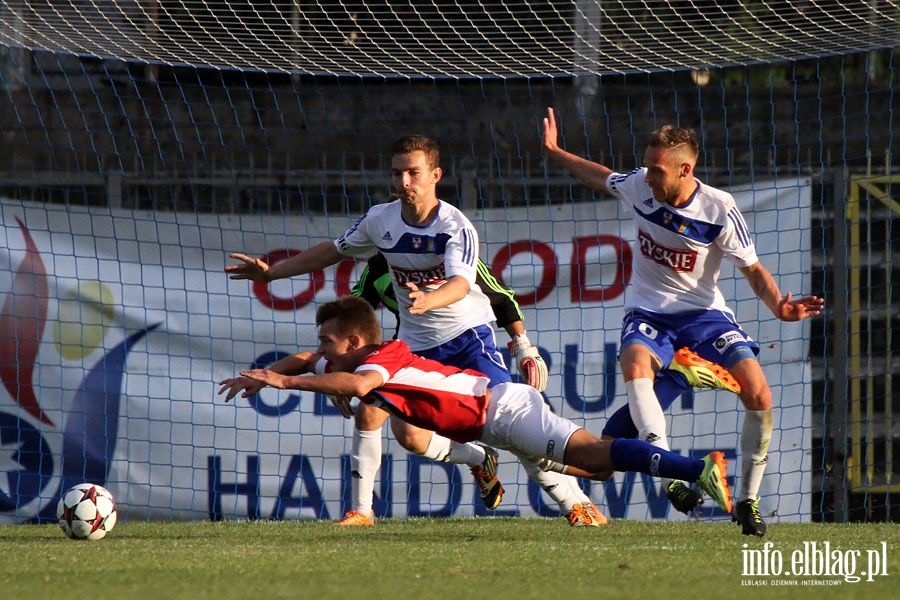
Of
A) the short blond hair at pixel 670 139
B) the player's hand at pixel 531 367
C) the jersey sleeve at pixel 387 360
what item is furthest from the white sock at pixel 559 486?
the short blond hair at pixel 670 139

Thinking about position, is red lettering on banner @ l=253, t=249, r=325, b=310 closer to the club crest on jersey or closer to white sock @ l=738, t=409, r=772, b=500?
the club crest on jersey

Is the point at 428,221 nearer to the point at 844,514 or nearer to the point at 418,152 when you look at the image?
the point at 418,152

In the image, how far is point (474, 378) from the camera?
4.96 metres

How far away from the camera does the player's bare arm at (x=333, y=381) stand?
4523mm

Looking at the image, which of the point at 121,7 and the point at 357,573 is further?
the point at 121,7

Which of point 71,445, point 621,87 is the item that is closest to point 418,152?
point 71,445

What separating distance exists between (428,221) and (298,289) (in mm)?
2672

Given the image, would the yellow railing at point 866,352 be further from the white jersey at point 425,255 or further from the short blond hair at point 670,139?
the white jersey at point 425,255

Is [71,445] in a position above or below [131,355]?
below

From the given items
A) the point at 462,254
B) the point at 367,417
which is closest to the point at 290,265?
the point at 462,254

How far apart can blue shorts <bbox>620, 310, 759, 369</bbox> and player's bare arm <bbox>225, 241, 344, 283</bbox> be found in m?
1.49

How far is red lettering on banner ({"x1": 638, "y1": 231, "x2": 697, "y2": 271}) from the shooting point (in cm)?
568

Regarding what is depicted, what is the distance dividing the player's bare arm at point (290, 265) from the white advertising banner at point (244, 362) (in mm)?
2319

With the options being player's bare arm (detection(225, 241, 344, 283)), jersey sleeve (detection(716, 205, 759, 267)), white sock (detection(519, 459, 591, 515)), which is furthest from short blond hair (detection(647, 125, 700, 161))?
white sock (detection(519, 459, 591, 515))
